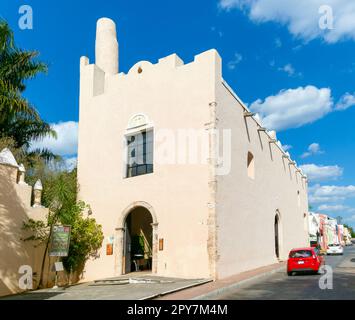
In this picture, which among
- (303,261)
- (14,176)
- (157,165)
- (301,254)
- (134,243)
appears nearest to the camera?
(14,176)

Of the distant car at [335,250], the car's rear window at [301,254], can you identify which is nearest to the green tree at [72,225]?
the car's rear window at [301,254]

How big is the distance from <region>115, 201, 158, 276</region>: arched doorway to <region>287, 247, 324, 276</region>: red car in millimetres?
6038

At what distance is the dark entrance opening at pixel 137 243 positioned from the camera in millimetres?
18219

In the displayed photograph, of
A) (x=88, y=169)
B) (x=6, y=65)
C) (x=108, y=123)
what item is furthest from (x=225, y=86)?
(x=6, y=65)

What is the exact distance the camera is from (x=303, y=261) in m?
17.6

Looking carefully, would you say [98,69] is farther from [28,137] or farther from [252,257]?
[252,257]

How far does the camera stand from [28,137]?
2022 centimetres

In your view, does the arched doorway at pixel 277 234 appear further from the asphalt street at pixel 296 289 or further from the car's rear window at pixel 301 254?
the asphalt street at pixel 296 289

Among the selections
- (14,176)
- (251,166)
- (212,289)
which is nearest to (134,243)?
(14,176)

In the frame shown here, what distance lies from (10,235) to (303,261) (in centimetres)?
1217

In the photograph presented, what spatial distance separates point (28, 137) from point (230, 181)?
1033 cm

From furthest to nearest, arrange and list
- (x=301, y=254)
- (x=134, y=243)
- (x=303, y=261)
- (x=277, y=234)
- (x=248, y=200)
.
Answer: (x=277, y=234), (x=248, y=200), (x=134, y=243), (x=301, y=254), (x=303, y=261)

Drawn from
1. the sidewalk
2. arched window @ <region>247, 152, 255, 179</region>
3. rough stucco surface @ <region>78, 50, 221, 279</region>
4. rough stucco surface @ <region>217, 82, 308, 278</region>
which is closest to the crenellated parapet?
rough stucco surface @ <region>78, 50, 221, 279</region>

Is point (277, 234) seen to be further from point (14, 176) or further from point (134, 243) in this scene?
point (14, 176)
